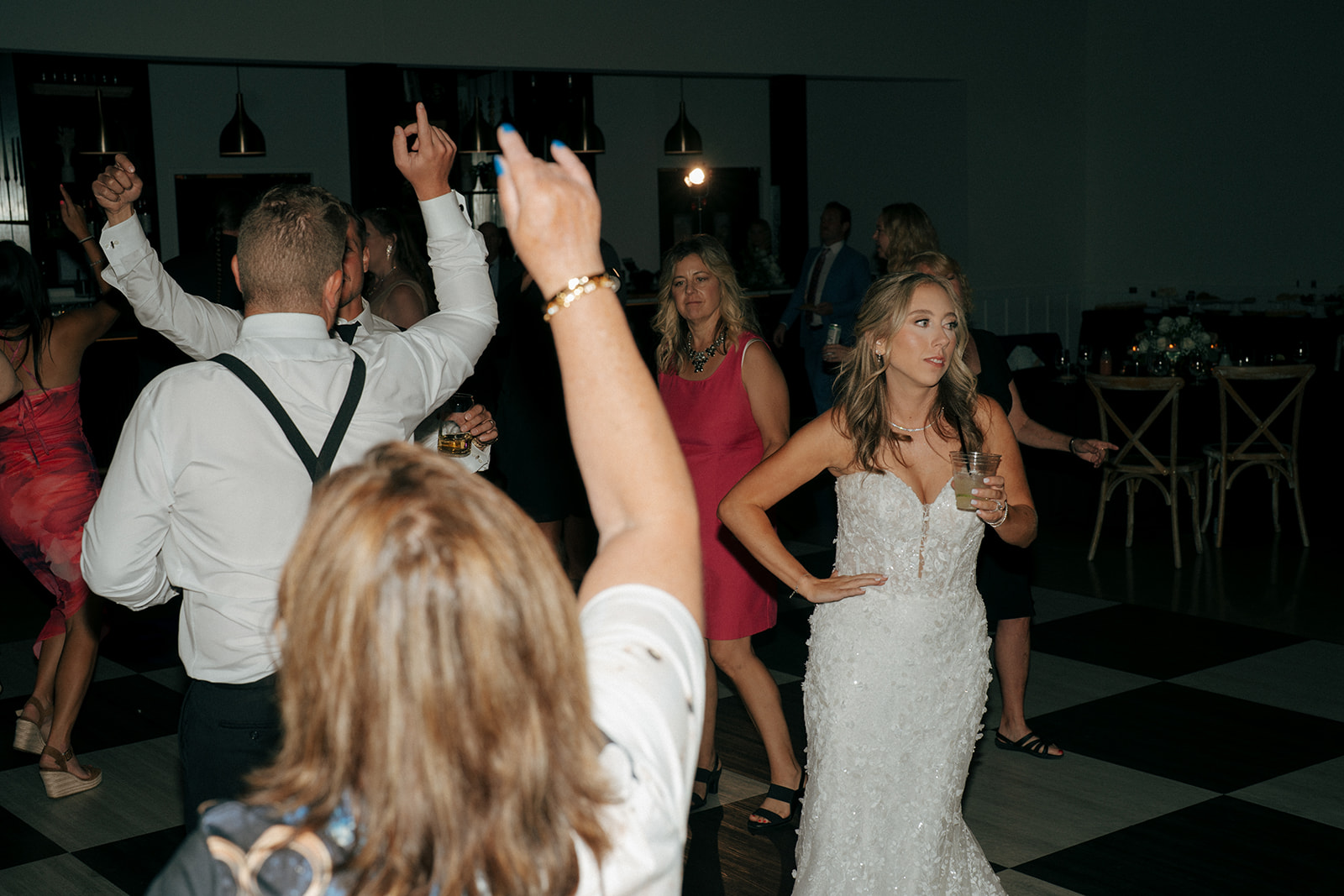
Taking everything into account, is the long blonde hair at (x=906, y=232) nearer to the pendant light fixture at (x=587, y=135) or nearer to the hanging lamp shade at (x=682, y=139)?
the pendant light fixture at (x=587, y=135)

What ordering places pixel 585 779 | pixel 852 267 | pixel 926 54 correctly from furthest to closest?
pixel 926 54 < pixel 852 267 < pixel 585 779

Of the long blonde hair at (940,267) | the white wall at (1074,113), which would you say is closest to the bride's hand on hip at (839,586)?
the long blonde hair at (940,267)

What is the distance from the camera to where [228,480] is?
1.87 metres

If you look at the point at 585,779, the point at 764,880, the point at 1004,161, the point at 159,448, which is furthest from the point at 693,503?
the point at 1004,161

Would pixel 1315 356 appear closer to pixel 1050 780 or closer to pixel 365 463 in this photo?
pixel 1050 780

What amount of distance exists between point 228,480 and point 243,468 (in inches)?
1.1

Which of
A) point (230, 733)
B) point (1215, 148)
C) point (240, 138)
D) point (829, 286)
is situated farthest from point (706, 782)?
point (1215, 148)

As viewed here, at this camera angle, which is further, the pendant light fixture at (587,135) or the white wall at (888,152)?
the white wall at (888,152)

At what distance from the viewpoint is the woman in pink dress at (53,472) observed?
12.1ft

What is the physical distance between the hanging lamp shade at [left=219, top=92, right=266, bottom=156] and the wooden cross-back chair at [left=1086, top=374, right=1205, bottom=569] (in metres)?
6.43

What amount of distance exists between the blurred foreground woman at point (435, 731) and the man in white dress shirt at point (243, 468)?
107 centimetres

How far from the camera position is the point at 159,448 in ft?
6.05

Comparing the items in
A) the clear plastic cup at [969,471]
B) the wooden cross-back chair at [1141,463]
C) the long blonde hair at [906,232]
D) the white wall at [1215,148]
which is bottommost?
the wooden cross-back chair at [1141,463]

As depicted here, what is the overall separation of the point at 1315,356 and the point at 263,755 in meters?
9.03
